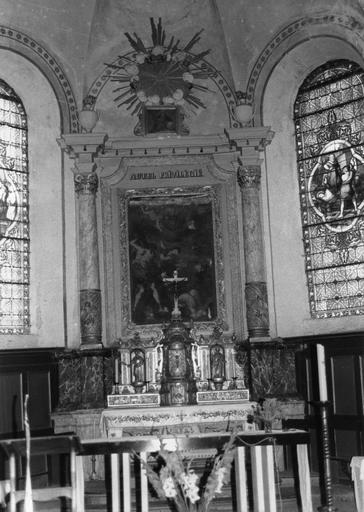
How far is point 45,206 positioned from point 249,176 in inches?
129

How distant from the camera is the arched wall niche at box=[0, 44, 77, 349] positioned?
13.1 m

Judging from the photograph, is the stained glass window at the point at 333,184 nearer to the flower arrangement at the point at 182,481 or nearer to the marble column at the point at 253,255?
the marble column at the point at 253,255

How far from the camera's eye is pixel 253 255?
13094mm

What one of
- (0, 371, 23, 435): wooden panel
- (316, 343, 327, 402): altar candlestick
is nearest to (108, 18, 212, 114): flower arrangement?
(0, 371, 23, 435): wooden panel

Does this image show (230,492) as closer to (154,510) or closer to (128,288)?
(154,510)

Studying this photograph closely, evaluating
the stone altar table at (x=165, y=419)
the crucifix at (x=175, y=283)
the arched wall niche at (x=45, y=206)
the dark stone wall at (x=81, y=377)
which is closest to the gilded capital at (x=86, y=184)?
the arched wall niche at (x=45, y=206)

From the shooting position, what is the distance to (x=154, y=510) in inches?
400

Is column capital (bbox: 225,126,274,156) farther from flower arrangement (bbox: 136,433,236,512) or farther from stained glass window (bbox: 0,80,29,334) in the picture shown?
flower arrangement (bbox: 136,433,236,512)

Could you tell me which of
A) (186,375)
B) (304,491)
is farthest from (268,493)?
(186,375)

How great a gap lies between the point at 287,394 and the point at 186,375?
164cm

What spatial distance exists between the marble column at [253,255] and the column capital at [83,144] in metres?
2.28

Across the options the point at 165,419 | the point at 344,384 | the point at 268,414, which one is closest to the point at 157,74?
the point at 165,419

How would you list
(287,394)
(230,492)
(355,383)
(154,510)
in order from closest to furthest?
1. (154,510)
2. (230,492)
3. (355,383)
4. (287,394)

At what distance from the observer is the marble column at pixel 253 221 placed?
42.3 ft
